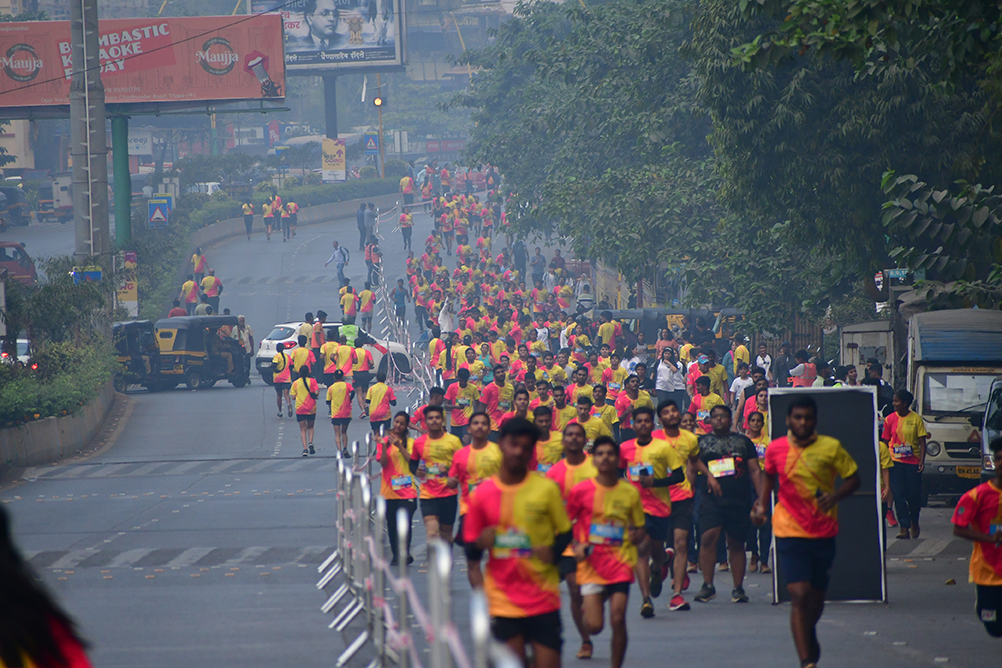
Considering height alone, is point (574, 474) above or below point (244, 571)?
above

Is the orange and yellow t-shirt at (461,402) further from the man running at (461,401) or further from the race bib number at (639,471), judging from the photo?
the race bib number at (639,471)

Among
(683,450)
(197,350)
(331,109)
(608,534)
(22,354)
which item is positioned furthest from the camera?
(331,109)

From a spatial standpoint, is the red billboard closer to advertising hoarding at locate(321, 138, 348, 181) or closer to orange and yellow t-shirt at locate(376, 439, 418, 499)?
advertising hoarding at locate(321, 138, 348, 181)

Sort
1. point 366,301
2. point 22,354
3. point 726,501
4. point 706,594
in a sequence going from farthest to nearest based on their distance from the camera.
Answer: point 366,301, point 22,354, point 706,594, point 726,501

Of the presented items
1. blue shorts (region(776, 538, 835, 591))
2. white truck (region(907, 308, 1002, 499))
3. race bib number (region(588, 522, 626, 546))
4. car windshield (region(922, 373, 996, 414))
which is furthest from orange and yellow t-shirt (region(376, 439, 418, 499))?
car windshield (region(922, 373, 996, 414))

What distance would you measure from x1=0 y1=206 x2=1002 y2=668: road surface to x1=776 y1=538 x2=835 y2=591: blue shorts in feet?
2.86

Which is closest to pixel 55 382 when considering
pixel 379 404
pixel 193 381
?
pixel 379 404

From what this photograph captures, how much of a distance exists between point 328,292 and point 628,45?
1739 cm

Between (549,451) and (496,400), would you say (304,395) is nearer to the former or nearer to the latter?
(496,400)

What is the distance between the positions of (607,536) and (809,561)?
147cm

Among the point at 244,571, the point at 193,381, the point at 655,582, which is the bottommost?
the point at 244,571

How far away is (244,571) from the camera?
14.5m

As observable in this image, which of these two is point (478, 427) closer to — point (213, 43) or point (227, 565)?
point (227, 565)

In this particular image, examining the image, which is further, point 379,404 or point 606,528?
point 379,404
